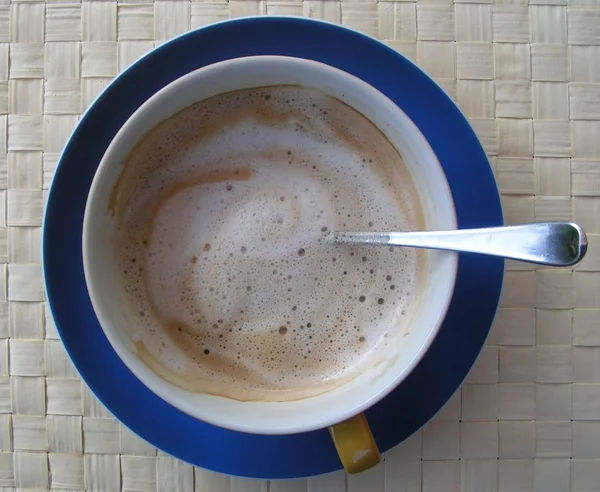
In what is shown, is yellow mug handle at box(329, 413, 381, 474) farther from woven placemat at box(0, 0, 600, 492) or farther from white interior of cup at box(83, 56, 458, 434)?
woven placemat at box(0, 0, 600, 492)

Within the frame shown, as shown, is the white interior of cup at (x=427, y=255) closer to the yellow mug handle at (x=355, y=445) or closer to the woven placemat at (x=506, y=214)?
the yellow mug handle at (x=355, y=445)

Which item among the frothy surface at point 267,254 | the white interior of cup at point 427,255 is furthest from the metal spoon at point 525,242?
the frothy surface at point 267,254

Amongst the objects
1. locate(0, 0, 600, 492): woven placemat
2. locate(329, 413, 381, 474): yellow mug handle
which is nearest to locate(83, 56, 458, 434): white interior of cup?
locate(329, 413, 381, 474): yellow mug handle

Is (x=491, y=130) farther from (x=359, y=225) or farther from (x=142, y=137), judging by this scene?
(x=142, y=137)

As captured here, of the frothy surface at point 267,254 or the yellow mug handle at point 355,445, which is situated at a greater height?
the frothy surface at point 267,254

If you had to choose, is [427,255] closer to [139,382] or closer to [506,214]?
[506,214]

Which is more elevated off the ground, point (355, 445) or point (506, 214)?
point (506, 214)

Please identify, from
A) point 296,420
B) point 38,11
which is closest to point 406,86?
point 296,420

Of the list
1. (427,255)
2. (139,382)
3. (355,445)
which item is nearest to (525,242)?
(427,255)
